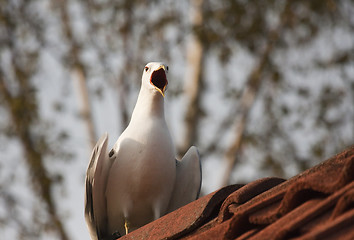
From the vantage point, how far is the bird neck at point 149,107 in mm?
3793

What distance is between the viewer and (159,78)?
13.1 ft

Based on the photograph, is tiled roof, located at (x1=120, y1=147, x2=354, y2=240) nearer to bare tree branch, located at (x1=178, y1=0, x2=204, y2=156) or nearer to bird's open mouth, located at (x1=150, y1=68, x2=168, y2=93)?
bird's open mouth, located at (x1=150, y1=68, x2=168, y2=93)

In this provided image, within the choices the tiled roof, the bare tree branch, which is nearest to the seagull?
the tiled roof

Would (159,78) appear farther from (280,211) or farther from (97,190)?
(280,211)

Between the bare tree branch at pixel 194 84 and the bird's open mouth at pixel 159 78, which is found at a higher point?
the bare tree branch at pixel 194 84

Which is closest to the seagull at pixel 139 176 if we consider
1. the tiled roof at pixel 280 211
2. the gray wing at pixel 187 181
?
the gray wing at pixel 187 181

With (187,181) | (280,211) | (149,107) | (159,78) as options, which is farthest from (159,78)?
(280,211)

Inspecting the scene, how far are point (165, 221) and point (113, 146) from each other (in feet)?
3.35

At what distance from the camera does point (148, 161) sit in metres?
3.59

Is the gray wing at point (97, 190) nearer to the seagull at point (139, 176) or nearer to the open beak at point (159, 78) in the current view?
the seagull at point (139, 176)

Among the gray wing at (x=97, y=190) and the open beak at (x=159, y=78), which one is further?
the open beak at (x=159, y=78)

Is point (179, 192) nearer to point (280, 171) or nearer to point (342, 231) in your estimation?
point (342, 231)

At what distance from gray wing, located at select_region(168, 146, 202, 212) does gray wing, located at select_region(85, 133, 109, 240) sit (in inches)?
17.6

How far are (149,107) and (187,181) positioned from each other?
20.7 inches
